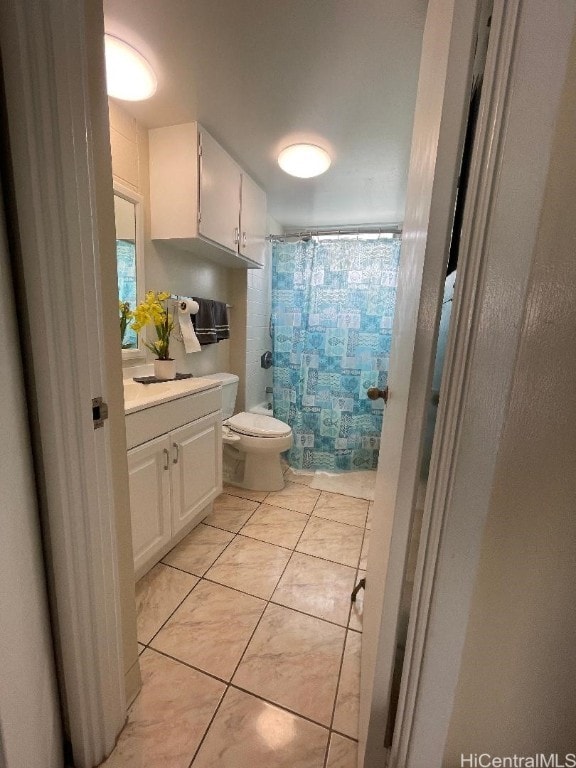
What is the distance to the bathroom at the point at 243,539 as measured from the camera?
92cm

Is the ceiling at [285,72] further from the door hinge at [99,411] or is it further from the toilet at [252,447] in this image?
the toilet at [252,447]

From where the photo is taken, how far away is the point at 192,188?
5.32 feet

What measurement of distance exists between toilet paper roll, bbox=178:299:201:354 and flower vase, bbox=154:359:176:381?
28 cm

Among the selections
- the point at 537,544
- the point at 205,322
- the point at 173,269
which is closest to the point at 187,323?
the point at 205,322

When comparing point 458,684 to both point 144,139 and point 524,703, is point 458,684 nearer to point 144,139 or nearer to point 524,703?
point 524,703

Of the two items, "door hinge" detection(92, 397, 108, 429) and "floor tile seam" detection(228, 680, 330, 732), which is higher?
"door hinge" detection(92, 397, 108, 429)

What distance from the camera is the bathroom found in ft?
3.03

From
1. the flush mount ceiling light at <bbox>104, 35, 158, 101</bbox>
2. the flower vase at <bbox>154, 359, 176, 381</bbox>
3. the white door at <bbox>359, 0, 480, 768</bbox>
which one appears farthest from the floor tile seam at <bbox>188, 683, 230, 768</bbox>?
the flush mount ceiling light at <bbox>104, 35, 158, 101</bbox>

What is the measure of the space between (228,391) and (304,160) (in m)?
1.59

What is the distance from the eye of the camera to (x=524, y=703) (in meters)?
0.56

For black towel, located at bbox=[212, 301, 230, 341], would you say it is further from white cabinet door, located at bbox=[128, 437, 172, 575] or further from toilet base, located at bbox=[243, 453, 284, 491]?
white cabinet door, located at bbox=[128, 437, 172, 575]

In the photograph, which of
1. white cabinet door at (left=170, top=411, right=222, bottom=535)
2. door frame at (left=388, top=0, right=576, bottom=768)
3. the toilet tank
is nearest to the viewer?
door frame at (left=388, top=0, right=576, bottom=768)

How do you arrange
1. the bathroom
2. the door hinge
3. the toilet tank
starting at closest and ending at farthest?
the door hinge
the bathroom
the toilet tank

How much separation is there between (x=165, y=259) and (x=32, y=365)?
4.81 ft
